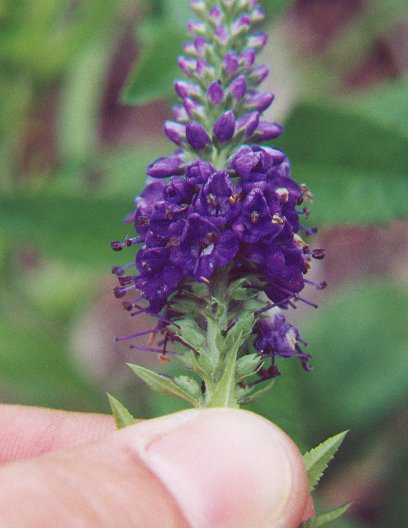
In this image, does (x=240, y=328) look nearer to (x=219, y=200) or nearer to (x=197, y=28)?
(x=219, y=200)

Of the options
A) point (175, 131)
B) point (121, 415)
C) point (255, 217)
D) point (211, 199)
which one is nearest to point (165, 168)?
point (175, 131)

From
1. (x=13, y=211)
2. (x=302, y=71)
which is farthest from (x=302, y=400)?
(x=302, y=71)

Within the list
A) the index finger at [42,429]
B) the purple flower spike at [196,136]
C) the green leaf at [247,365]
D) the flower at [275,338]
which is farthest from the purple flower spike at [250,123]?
the index finger at [42,429]

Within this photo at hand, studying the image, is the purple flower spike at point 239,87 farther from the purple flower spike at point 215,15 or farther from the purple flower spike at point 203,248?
the purple flower spike at point 203,248

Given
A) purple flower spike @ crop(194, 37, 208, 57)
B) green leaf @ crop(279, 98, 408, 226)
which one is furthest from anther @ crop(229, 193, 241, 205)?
green leaf @ crop(279, 98, 408, 226)

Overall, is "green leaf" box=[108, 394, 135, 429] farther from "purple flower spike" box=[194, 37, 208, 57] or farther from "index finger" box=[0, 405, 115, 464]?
"purple flower spike" box=[194, 37, 208, 57]

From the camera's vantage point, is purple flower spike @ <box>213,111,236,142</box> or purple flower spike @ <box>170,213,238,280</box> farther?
purple flower spike @ <box>213,111,236,142</box>

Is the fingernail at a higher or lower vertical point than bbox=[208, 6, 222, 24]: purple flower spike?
lower
